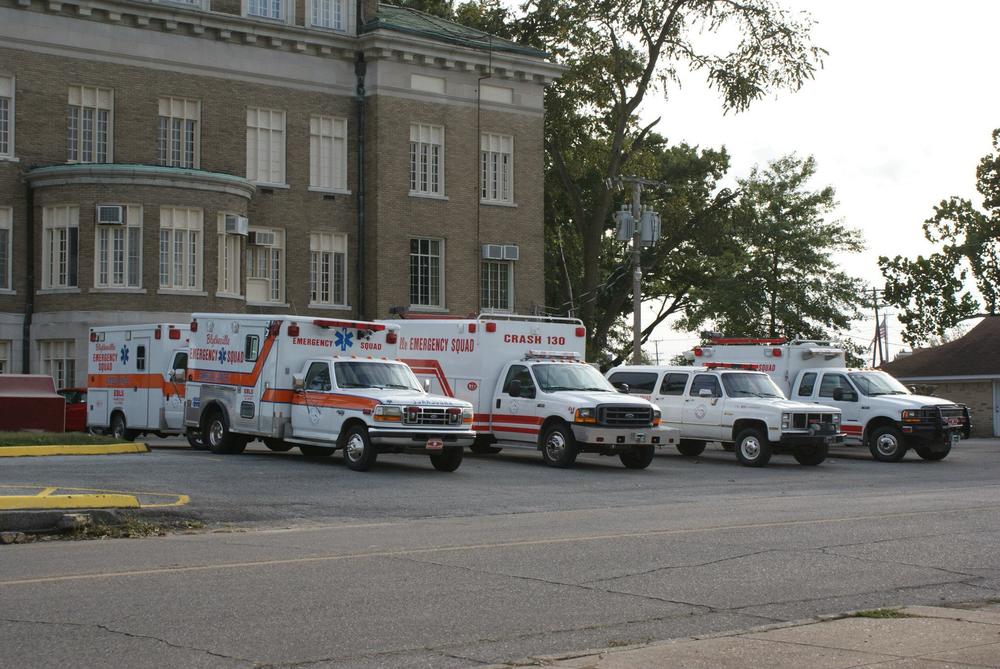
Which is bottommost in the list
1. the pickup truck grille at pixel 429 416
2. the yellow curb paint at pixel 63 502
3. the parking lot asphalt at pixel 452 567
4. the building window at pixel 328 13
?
the parking lot asphalt at pixel 452 567

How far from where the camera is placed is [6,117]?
34938mm

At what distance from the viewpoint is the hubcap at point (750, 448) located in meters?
27.2

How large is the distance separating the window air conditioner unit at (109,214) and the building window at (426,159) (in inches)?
382

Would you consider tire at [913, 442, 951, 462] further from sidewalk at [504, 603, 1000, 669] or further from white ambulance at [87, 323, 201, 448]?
sidewalk at [504, 603, 1000, 669]

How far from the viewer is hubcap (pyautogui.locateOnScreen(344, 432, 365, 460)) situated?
22.4 meters

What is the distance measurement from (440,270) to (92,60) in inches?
476

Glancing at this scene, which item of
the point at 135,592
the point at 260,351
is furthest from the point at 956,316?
the point at 135,592

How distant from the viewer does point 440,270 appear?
41.5 metres

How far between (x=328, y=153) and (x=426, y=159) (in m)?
3.10

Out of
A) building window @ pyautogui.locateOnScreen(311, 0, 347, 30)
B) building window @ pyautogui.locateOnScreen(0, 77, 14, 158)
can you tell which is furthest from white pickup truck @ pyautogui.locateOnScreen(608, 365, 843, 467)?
building window @ pyautogui.locateOnScreen(0, 77, 14, 158)

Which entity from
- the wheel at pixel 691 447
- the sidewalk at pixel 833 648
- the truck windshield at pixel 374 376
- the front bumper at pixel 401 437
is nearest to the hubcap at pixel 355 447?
the front bumper at pixel 401 437

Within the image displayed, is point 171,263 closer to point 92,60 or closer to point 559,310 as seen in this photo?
point 92,60

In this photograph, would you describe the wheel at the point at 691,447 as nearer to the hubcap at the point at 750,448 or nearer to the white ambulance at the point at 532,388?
the hubcap at the point at 750,448

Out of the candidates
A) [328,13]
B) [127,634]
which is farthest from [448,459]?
[328,13]
